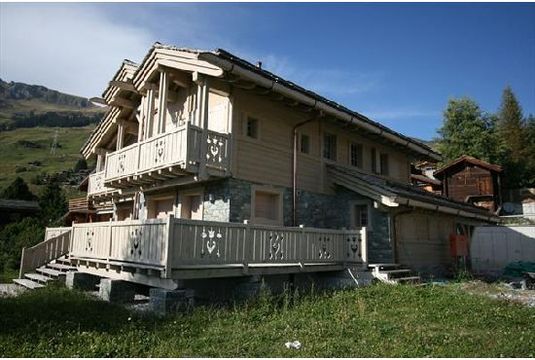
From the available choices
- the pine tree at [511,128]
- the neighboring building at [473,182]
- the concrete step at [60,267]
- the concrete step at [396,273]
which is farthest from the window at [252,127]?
the pine tree at [511,128]

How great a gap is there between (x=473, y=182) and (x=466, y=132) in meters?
12.4

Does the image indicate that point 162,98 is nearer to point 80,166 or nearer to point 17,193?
point 17,193

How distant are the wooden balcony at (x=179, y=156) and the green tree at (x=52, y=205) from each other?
1930cm

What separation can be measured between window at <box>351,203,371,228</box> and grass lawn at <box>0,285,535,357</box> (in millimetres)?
5313

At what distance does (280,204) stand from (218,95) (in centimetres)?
416

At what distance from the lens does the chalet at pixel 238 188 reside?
10.4 m

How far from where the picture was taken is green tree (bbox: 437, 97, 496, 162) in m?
48.7

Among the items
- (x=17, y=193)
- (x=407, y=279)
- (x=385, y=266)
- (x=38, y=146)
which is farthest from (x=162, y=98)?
(x=38, y=146)

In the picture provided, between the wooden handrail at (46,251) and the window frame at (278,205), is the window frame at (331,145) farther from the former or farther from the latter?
the wooden handrail at (46,251)

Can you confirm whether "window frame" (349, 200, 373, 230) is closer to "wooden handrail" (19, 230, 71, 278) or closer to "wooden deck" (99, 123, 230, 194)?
"wooden deck" (99, 123, 230, 194)

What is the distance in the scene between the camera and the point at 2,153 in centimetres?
8362

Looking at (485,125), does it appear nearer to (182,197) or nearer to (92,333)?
(182,197)

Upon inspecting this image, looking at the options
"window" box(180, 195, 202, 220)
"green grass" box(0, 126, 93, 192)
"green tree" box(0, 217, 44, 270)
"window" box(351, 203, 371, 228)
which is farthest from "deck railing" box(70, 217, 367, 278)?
"green grass" box(0, 126, 93, 192)

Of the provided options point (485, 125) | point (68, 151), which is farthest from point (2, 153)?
point (485, 125)
